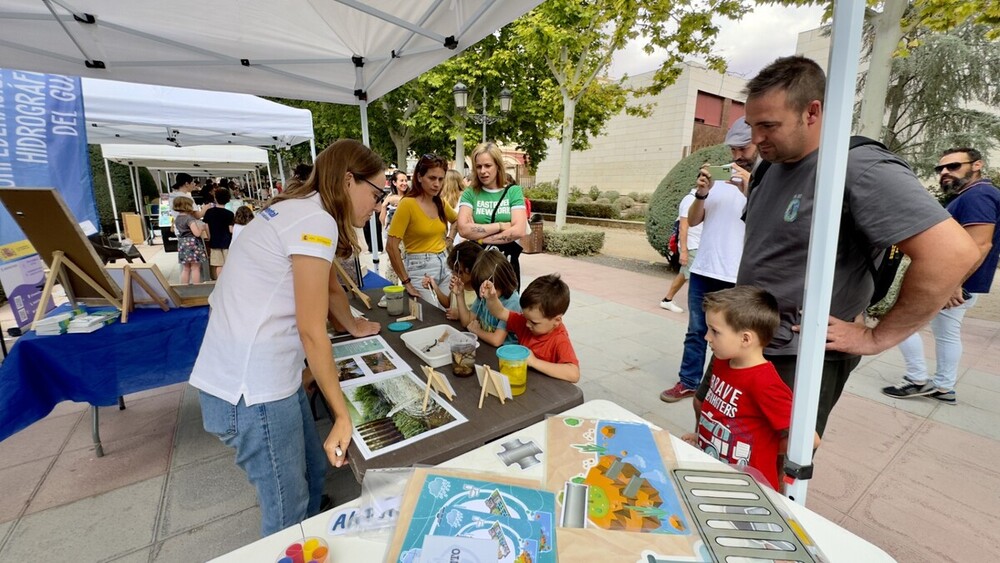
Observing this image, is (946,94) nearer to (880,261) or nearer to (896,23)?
(896,23)

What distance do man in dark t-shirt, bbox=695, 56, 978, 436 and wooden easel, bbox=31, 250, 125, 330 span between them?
3.22 meters

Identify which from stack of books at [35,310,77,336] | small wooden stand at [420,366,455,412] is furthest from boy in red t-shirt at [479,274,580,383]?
stack of books at [35,310,77,336]

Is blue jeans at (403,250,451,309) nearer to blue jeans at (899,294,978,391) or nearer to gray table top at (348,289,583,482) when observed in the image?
gray table top at (348,289,583,482)

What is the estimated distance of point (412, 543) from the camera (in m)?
0.83

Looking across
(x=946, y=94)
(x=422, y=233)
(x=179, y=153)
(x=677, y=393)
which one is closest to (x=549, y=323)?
(x=422, y=233)

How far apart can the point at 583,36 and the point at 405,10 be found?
6217 millimetres

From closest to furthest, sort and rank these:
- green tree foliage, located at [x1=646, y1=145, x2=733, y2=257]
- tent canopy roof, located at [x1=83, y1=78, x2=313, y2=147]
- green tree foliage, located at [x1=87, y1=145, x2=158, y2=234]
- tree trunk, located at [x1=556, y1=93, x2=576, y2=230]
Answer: tent canopy roof, located at [x1=83, y1=78, x2=313, y2=147], green tree foliage, located at [x1=646, y1=145, x2=733, y2=257], tree trunk, located at [x1=556, y1=93, x2=576, y2=230], green tree foliage, located at [x1=87, y1=145, x2=158, y2=234]

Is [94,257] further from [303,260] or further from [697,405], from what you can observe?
[697,405]

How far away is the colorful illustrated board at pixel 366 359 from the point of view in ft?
5.62

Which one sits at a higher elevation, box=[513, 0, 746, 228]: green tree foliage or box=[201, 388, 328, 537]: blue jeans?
box=[513, 0, 746, 228]: green tree foliage

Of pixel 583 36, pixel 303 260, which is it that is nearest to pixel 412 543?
pixel 303 260

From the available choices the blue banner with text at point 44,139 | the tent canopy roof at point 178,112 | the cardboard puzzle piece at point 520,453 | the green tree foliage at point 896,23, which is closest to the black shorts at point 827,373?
the cardboard puzzle piece at point 520,453

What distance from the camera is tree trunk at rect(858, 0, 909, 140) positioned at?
4508 millimetres

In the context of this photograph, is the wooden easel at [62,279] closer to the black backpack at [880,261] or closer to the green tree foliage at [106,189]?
the black backpack at [880,261]
